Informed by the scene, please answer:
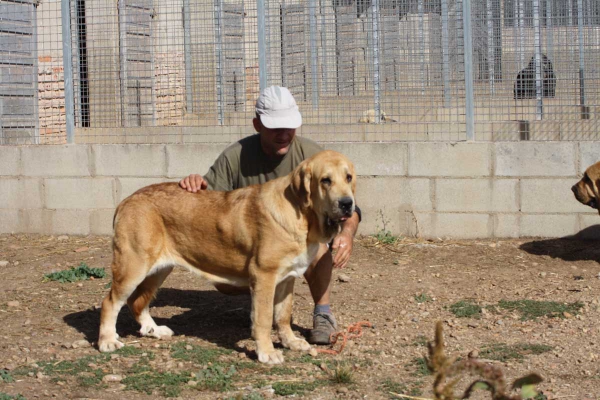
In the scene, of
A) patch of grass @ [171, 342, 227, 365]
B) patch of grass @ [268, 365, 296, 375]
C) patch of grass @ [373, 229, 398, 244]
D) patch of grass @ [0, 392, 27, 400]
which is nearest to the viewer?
patch of grass @ [0, 392, 27, 400]

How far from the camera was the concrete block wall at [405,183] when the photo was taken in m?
8.86

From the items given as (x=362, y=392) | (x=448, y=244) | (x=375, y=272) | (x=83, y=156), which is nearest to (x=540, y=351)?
(x=362, y=392)

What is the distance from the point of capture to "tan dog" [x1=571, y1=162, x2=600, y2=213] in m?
8.08

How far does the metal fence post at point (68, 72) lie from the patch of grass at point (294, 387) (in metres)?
6.17

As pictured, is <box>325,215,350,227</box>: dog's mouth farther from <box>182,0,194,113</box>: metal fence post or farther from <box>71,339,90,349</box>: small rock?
<box>182,0,194,113</box>: metal fence post

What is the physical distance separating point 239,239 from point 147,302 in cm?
97

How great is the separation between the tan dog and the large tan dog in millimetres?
4032

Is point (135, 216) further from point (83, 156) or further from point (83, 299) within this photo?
point (83, 156)

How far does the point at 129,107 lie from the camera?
10.3 meters

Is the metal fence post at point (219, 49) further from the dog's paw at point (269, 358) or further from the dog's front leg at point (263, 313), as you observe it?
the dog's paw at point (269, 358)

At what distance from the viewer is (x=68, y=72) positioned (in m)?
9.97

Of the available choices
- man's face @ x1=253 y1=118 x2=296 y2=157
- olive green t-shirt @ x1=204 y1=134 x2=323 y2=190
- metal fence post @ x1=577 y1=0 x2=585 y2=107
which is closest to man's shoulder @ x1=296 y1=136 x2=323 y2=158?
olive green t-shirt @ x1=204 y1=134 x2=323 y2=190

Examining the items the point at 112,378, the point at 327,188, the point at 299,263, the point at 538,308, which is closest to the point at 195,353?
the point at 112,378

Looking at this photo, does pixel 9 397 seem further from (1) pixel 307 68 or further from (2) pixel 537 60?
(2) pixel 537 60
